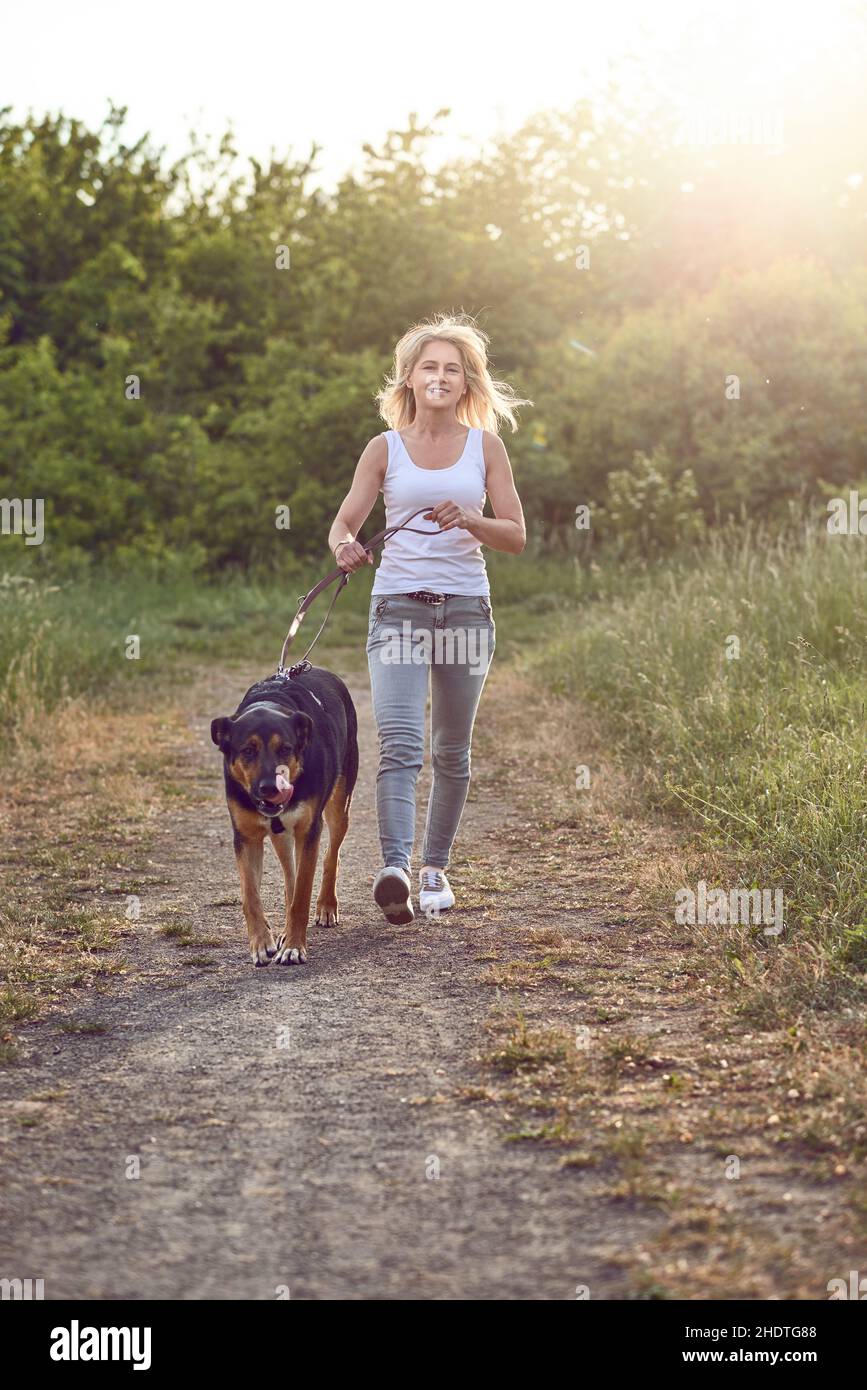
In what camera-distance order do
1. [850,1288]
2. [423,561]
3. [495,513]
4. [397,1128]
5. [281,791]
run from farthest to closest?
[423,561] < [495,513] < [281,791] < [397,1128] < [850,1288]

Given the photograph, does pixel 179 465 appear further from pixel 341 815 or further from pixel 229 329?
pixel 341 815

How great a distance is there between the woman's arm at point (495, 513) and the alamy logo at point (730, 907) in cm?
153

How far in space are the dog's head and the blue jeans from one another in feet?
1.84

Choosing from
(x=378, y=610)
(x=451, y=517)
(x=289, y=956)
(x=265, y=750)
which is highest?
(x=451, y=517)

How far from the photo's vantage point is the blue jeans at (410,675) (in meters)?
5.58

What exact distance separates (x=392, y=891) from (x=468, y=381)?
200cm

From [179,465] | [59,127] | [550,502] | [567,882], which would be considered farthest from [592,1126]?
[59,127]

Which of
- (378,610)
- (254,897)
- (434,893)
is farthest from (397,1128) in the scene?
(378,610)

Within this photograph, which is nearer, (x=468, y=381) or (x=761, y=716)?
(x=468, y=381)

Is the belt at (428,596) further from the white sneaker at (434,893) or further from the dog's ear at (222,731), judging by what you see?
the white sneaker at (434,893)

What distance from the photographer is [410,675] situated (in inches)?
220

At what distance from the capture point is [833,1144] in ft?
11.5
